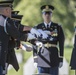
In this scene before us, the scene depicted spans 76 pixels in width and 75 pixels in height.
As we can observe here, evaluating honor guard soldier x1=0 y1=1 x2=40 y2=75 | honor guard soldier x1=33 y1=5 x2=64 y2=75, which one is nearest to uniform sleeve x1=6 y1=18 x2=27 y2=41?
honor guard soldier x1=0 y1=1 x2=40 y2=75

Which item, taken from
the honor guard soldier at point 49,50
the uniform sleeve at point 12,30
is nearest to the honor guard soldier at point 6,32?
the uniform sleeve at point 12,30

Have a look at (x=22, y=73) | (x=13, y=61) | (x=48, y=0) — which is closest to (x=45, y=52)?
(x=13, y=61)

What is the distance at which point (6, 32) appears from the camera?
789 cm

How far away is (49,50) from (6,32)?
205cm

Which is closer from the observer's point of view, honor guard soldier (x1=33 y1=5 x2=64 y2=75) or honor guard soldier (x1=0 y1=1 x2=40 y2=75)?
honor guard soldier (x1=0 y1=1 x2=40 y2=75)

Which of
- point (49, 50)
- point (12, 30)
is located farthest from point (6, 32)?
point (49, 50)

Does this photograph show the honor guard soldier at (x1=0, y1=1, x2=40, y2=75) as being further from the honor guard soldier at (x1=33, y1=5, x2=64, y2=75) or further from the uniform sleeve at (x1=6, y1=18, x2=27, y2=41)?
the honor guard soldier at (x1=33, y1=5, x2=64, y2=75)

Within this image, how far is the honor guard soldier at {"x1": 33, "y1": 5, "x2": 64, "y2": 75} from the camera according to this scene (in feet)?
31.7

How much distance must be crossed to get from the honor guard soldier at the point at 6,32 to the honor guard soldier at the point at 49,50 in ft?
5.46

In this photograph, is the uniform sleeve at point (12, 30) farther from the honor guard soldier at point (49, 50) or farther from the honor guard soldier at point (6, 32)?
the honor guard soldier at point (49, 50)

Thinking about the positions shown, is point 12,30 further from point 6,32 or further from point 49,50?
point 49,50

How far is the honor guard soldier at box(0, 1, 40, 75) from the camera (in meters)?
7.86

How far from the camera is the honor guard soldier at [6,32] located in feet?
25.8

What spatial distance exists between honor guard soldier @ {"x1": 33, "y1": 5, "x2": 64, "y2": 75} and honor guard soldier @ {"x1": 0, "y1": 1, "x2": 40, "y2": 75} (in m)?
1.66
